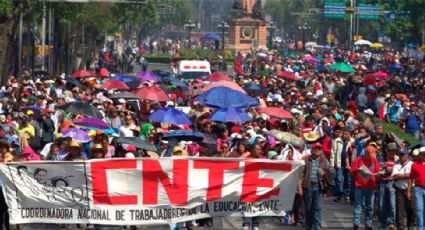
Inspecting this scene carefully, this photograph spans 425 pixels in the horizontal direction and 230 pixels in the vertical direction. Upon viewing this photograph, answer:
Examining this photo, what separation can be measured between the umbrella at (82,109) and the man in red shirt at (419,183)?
894cm

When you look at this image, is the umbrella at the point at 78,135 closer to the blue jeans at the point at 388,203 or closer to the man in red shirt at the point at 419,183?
the blue jeans at the point at 388,203

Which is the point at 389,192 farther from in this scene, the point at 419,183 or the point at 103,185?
the point at 103,185

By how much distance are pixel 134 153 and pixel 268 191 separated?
2929 mm

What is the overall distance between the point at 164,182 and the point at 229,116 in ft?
30.8

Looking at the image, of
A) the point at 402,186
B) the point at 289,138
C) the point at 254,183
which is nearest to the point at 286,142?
the point at 289,138

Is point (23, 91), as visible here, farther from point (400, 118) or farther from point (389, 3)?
point (389, 3)

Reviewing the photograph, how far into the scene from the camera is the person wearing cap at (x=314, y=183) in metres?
20.8

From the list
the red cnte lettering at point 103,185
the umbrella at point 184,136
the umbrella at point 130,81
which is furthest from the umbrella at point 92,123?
the umbrella at point 130,81

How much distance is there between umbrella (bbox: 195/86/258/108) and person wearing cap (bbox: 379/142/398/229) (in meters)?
8.90

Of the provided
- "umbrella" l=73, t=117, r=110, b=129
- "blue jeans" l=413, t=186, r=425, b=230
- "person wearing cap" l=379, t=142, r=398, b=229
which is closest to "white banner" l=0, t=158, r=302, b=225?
"blue jeans" l=413, t=186, r=425, b=230

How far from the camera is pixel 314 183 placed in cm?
2088

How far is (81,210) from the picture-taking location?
1836 cm

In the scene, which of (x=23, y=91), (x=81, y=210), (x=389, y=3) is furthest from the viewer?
(x=389, y=3)

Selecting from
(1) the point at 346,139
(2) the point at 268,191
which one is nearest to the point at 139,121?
(1) the point at 346,139
